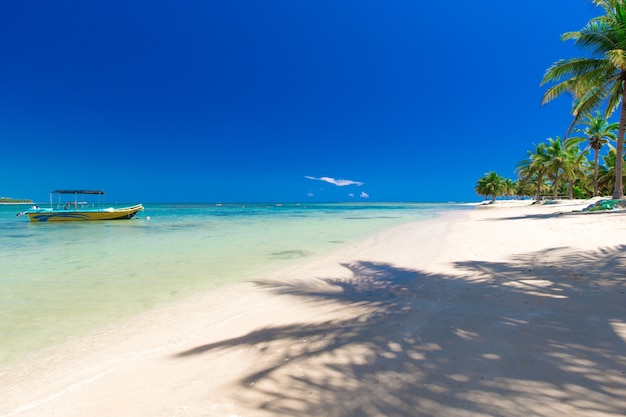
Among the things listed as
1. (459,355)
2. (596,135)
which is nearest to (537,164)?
(596,135)

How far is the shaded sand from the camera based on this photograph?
7.54ft

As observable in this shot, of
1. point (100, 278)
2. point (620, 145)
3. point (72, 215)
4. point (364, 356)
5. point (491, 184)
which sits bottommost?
point (364, 356)

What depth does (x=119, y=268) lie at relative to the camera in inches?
347

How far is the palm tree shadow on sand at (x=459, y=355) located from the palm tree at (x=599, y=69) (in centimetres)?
1640

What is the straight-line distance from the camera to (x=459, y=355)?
2.88m

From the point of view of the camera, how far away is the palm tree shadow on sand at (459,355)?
2.22 m

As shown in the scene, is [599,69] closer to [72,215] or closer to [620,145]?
[620,145]

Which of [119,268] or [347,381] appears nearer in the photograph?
[347,381]

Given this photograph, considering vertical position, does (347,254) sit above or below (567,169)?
below

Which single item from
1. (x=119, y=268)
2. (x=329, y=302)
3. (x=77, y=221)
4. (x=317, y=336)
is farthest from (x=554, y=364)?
(x=77, y=221)

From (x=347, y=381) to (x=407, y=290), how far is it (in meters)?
3.38

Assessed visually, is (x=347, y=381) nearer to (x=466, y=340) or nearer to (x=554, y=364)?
(x=466, y=340)

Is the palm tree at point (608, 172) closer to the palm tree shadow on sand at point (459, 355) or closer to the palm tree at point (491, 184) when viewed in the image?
the palm tree at point (491, 184)

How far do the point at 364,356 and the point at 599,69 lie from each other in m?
20.8
